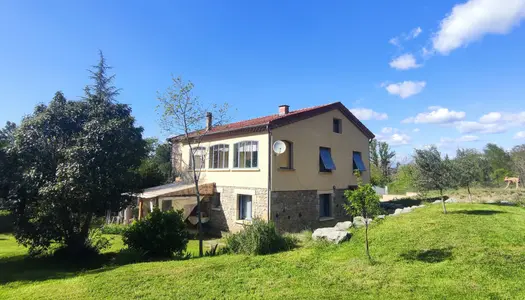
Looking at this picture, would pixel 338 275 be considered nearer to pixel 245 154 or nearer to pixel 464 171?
pixel 245 154

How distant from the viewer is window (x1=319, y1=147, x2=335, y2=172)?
21400mm

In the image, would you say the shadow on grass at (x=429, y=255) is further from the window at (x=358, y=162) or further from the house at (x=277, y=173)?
the window at (x=358, y=162)

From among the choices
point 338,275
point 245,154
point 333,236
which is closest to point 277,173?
point 245,154

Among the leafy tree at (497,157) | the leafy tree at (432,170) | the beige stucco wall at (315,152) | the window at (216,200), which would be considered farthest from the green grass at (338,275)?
the leafy tree at (497,157)

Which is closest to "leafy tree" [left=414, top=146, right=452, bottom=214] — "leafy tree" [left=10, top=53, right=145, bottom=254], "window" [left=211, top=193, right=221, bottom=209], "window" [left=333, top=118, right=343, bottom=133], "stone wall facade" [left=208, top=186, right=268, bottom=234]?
"window" [left=333, top=118, right=343, bottom=133]

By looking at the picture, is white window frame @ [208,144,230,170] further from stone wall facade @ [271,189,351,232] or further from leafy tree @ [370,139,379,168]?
leafy tree @ [370,139,379,168]

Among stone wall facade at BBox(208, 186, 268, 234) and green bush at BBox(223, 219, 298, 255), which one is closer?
green bush at BBox(223, 219, 298, 255)

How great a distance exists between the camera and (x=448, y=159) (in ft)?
55.3

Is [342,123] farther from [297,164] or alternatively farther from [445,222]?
[445,222]

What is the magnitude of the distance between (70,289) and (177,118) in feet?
28.7

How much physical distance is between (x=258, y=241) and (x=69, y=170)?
26.6ft

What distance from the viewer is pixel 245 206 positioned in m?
19.8

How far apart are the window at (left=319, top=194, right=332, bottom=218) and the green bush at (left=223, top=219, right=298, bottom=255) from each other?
30.3 ft

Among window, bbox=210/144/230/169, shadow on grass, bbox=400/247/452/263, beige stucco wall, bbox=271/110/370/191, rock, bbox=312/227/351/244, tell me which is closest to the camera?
shadow on grass, bbox=400/247/452/263
